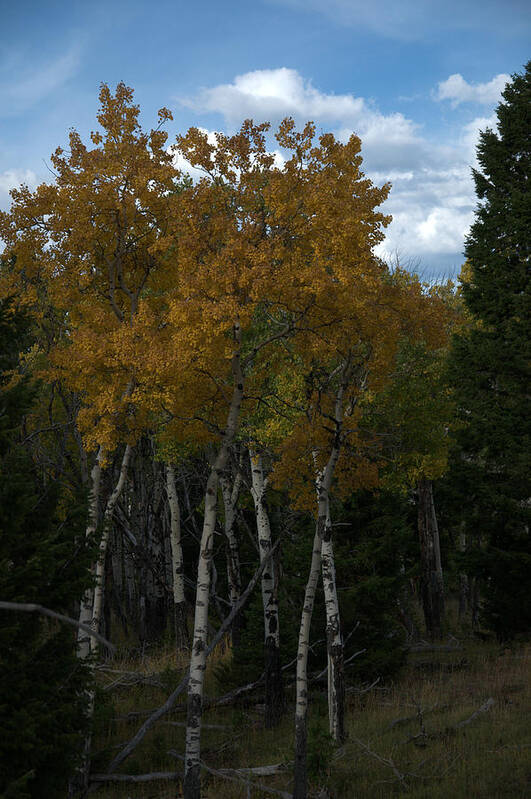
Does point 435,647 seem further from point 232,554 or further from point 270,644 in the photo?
point 270,644

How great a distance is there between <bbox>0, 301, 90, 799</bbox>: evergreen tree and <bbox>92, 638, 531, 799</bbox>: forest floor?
1.59m

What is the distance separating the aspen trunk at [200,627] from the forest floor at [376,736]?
3.32 ft

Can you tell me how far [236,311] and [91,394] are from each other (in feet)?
12.6

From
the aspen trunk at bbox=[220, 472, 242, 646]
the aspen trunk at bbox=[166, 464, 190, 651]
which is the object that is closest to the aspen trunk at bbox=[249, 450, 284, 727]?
the aspen trunk at bbox=[220, 472, 242, 646]

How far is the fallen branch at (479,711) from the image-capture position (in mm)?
12830

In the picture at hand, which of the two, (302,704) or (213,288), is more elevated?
(213,288)

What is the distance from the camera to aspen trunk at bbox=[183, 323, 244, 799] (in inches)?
407

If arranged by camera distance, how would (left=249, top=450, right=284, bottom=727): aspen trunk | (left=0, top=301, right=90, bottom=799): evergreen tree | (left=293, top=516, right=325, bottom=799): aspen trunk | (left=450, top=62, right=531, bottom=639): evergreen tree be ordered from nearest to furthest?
(left=0, top=301, right=90, bottom=799): evergreen tree
(left=293, top=516, right=325, bottom=799): aspen trunk
(left=249, top=450, right=284, bottom=727): aspen trunk
(left=450, top=62, right=531, bottom=639): evergreen tree

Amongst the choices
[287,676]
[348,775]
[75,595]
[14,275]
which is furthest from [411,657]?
[14,275]

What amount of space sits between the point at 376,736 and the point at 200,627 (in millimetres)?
4929

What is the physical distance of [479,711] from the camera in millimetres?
13469

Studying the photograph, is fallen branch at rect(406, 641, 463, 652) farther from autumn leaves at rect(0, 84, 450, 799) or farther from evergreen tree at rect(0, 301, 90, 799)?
evergreen tree at rect(0, 301, 90, 799)

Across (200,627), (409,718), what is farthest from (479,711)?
(200,627)

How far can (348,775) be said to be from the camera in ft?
37.3
